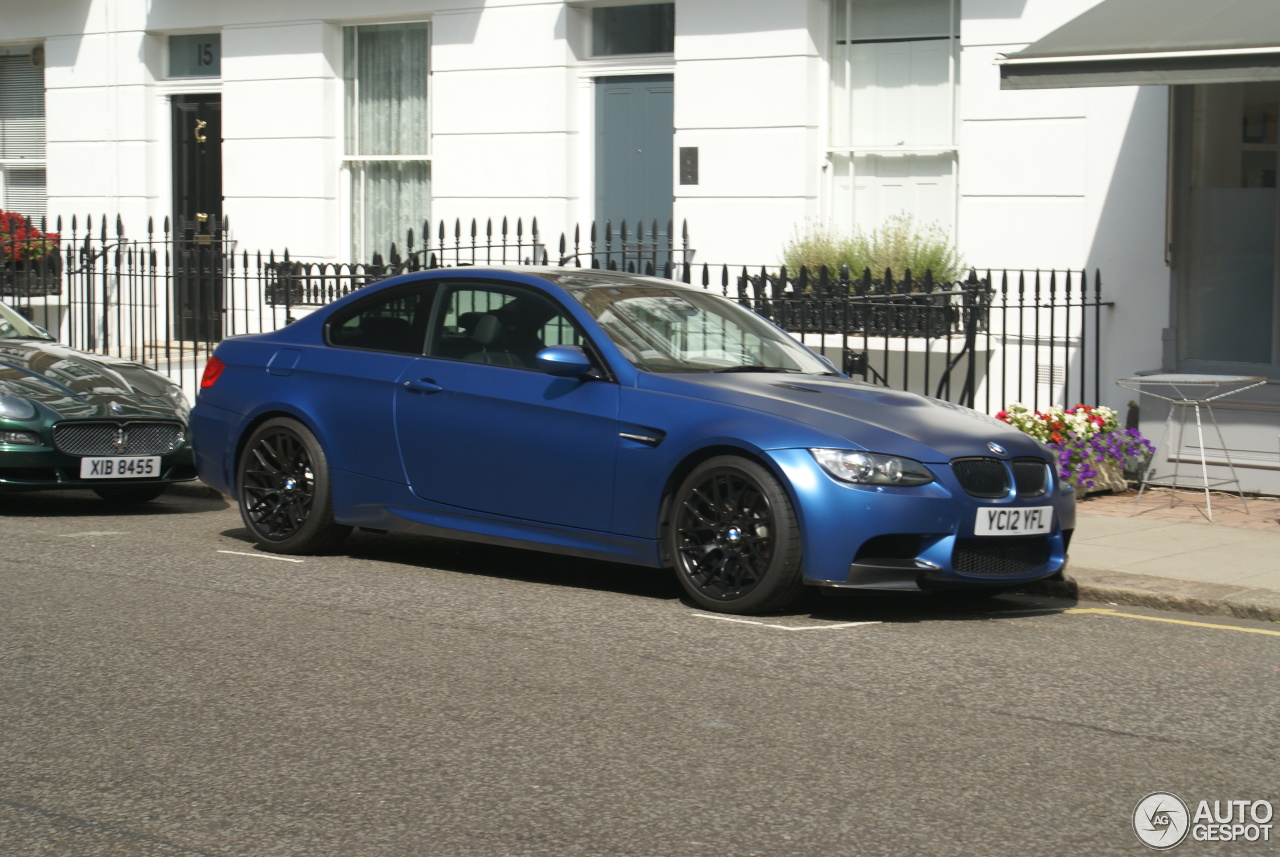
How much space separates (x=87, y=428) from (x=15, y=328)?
2.17 metres

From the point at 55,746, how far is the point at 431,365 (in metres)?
3.46

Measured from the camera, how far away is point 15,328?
38.0 ft

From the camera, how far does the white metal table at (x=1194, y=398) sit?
10.3m

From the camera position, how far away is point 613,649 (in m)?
6.37

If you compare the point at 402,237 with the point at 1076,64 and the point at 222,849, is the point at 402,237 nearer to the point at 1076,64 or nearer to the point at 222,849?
the point at 1076,64

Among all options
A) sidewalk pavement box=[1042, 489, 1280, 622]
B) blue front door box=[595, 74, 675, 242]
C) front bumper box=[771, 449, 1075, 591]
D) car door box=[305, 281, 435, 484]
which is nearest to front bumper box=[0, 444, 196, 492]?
car door box=[305, 281, 435, 484]

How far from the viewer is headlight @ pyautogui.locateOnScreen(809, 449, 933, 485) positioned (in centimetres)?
676

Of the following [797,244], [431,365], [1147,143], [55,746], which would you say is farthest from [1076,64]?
[55,746]

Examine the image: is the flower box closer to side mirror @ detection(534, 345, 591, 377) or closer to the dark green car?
side mirror @ detection(534, 345, 591, 377)

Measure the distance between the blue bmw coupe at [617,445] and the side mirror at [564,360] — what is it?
1cm

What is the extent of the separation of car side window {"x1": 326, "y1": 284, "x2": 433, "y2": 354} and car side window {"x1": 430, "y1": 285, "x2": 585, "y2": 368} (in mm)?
135

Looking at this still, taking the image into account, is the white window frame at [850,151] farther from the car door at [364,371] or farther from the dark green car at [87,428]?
the car door at [364,371]

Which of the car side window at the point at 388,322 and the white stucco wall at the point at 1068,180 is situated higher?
the white stucco wall at the point at 1068,180

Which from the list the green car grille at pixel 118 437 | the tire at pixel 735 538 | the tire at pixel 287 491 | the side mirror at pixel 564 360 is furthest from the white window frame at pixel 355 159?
the tire at pixel 735 538
